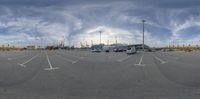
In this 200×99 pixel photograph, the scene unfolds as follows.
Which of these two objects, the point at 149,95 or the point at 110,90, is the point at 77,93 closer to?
the point at 110,90

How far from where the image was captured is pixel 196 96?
1512cm

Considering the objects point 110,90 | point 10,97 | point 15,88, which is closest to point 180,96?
point 110,90

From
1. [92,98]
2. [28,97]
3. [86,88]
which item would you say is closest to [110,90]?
[86,88]

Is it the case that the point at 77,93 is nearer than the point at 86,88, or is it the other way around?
the point at 77,93

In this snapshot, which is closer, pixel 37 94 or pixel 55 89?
pixel 37 94

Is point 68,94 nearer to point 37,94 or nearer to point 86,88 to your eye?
point 37,94

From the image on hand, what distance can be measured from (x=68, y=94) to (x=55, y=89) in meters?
1.87

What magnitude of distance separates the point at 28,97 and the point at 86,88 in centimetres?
375

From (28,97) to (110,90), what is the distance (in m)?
3.73

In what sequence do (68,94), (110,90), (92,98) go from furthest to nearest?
(110,90) < (68,94) < (92,98)

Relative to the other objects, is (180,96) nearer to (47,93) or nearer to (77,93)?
(77,93)

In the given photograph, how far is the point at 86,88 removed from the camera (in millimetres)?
18328

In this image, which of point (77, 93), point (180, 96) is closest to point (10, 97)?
point (77, 93)

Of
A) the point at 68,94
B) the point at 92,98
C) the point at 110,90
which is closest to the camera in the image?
the point at 92,98
